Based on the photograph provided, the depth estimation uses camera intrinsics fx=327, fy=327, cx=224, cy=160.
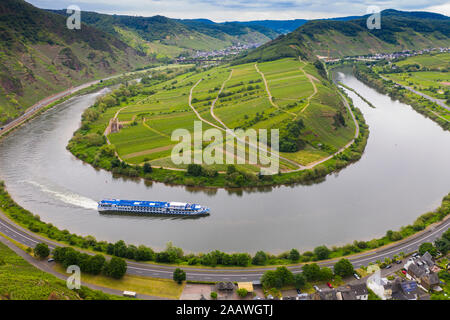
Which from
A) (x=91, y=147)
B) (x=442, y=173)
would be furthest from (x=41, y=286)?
(x=442, y=173)

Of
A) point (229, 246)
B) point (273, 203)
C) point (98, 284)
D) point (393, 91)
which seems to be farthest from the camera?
point (393, 91)

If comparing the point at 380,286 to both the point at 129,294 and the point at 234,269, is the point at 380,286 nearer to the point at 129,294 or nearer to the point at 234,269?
the point at 234,269

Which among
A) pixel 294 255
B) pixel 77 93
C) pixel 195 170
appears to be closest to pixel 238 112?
pixel 195 170

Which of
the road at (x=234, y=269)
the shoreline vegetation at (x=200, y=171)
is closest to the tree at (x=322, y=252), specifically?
the road at (x=234, y=269)

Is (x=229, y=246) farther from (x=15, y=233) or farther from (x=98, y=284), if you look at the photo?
(x=15, y=233)

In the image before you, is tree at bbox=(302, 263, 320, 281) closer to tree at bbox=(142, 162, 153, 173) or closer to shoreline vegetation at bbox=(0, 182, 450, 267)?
shoreline vegetation at bbox=(0, 182, 450, 267)

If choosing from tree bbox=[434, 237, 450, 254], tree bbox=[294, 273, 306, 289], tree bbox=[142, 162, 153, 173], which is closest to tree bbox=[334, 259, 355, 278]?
tree bbox=[294, 273, 306, 289]

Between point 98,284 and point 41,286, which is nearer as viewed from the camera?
point 41,286
